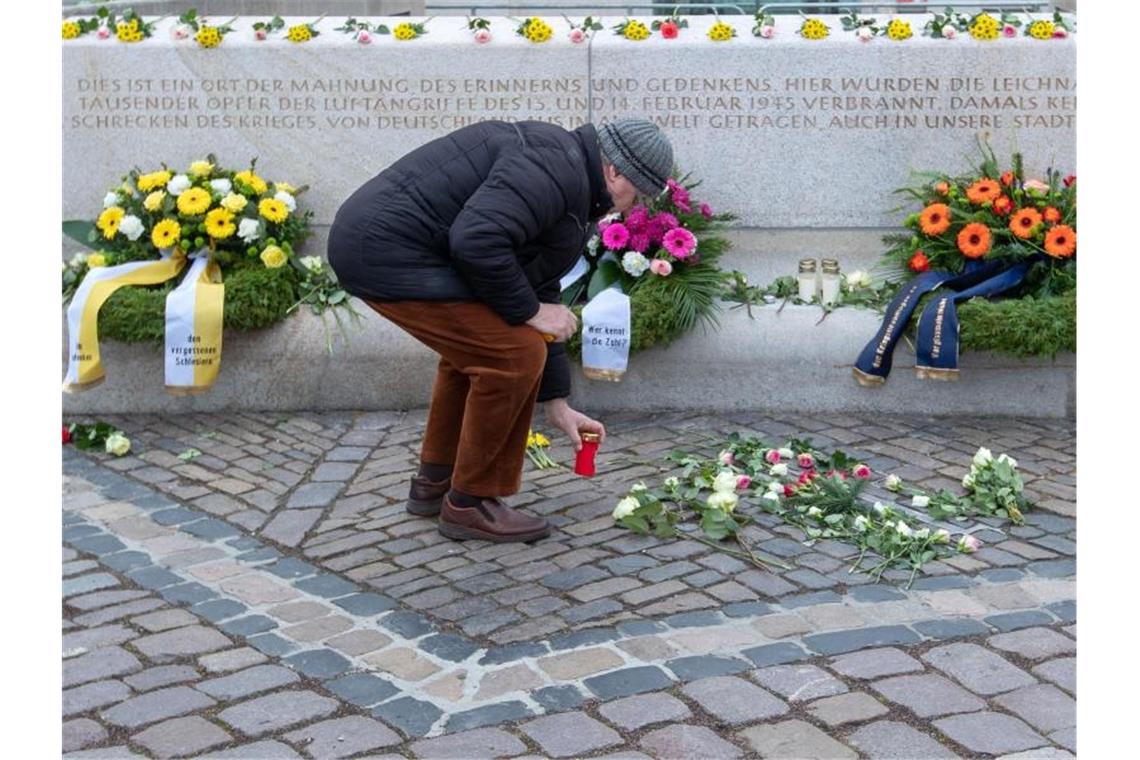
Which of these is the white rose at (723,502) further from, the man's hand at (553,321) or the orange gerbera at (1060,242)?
the orange gerbera at (1060,242)

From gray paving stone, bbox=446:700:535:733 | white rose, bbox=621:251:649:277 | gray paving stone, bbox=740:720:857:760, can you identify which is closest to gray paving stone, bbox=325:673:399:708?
gray paving stone, bbox=446:700:535:733

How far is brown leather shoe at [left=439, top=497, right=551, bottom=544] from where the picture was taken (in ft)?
16.4

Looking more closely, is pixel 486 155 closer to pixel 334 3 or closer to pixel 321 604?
pixel 321 604

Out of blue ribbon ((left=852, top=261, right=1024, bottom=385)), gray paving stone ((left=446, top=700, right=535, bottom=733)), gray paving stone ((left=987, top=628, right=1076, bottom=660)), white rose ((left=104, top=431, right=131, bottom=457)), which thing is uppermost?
blue ribbon ((left=852, top=261, right=1024, bottom=385))

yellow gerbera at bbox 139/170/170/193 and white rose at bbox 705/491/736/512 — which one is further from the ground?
yellow gerbera at bbox 139/170/170/193

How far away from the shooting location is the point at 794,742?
3.66m

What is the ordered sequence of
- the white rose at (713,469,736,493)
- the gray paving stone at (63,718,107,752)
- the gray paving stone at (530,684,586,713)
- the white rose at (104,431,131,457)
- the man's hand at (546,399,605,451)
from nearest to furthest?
the gray paving stone at (63,718,107,752)
the gray paving stone at (530,684,586,713)
the man's hand at (546,399,605,451)
the white rose at (713,469,736,493)
the white rose at (104,431,131,457)

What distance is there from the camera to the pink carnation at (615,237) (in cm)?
666

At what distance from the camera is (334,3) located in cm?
1246

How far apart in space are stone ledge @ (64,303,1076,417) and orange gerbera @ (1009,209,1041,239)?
579mm

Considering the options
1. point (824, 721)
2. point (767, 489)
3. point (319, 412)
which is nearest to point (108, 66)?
point (319, 412)

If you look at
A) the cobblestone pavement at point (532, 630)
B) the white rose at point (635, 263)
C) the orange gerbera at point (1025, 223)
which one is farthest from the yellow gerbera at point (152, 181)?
the orange gerbera at point (1025, 223)

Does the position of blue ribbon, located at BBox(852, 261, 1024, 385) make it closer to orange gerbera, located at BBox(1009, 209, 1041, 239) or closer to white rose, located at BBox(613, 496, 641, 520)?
orange gerbera, located at BBox(1009, 209, 1041, 239)

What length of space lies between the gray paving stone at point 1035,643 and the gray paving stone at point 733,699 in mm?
734
